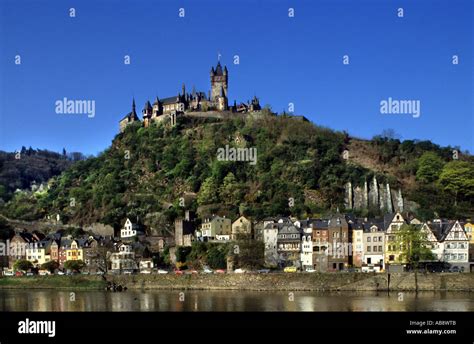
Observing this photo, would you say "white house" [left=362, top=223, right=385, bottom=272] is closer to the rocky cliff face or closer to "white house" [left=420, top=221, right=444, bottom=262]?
"white house" [left=420, top=221, right=444, bottom=262]

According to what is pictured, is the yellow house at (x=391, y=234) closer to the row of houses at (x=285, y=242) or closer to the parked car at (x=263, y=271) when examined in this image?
the row of houses at (x=285, y=242)

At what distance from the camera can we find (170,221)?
89812 mm

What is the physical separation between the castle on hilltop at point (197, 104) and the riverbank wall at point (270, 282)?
162 feet

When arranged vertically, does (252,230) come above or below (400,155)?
below

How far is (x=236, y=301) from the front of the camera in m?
51.2

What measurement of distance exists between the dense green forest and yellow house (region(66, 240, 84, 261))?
964 cm

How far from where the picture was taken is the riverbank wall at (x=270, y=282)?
2272 inches

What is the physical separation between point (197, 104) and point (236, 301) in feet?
235

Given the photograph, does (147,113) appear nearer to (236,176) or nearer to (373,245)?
(236,176)

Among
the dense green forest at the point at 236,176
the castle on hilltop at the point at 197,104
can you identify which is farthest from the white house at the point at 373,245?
the castle on hilltop at the point at 197,104

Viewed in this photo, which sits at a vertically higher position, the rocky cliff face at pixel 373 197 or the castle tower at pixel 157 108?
the castle tower at pixel 157 108

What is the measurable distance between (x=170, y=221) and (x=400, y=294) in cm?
4041
